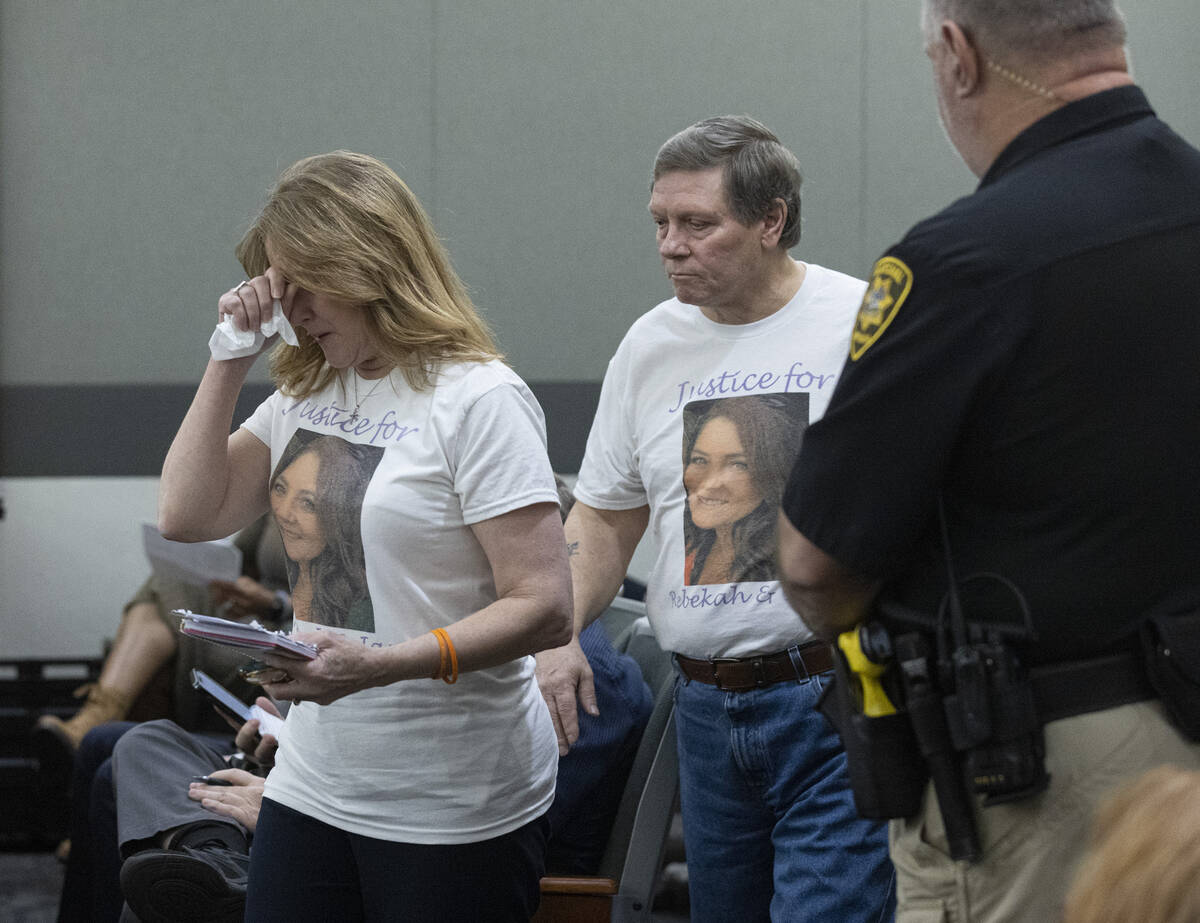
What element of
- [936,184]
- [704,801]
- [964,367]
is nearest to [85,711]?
[704,801]

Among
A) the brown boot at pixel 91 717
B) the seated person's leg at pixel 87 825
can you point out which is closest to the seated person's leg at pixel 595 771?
the seated person's leg at pixel 87 825

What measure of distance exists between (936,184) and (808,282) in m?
2.70

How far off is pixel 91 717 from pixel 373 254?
278cm

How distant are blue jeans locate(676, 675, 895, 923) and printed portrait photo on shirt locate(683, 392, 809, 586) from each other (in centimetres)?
18

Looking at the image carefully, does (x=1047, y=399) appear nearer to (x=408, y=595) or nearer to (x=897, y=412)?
(x=897, y=412)

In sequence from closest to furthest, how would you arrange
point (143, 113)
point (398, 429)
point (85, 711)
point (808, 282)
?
point (398, 429) → point (808, 282) → point (85, 711) → point (143, 113)

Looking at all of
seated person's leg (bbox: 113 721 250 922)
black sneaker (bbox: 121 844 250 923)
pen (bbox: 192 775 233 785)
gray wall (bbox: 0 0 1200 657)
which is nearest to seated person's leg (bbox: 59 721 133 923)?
seated person's leg (bbox: 113 721 250 922)

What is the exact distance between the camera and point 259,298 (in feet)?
5.24

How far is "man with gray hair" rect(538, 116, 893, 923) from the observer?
1800mm

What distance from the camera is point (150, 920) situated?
1986mm

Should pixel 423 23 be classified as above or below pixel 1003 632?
above

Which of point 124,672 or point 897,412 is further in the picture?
point 124,672

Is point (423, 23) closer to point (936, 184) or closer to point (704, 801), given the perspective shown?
point (936, 184)

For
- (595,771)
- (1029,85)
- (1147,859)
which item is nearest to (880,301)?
(1029,85)
